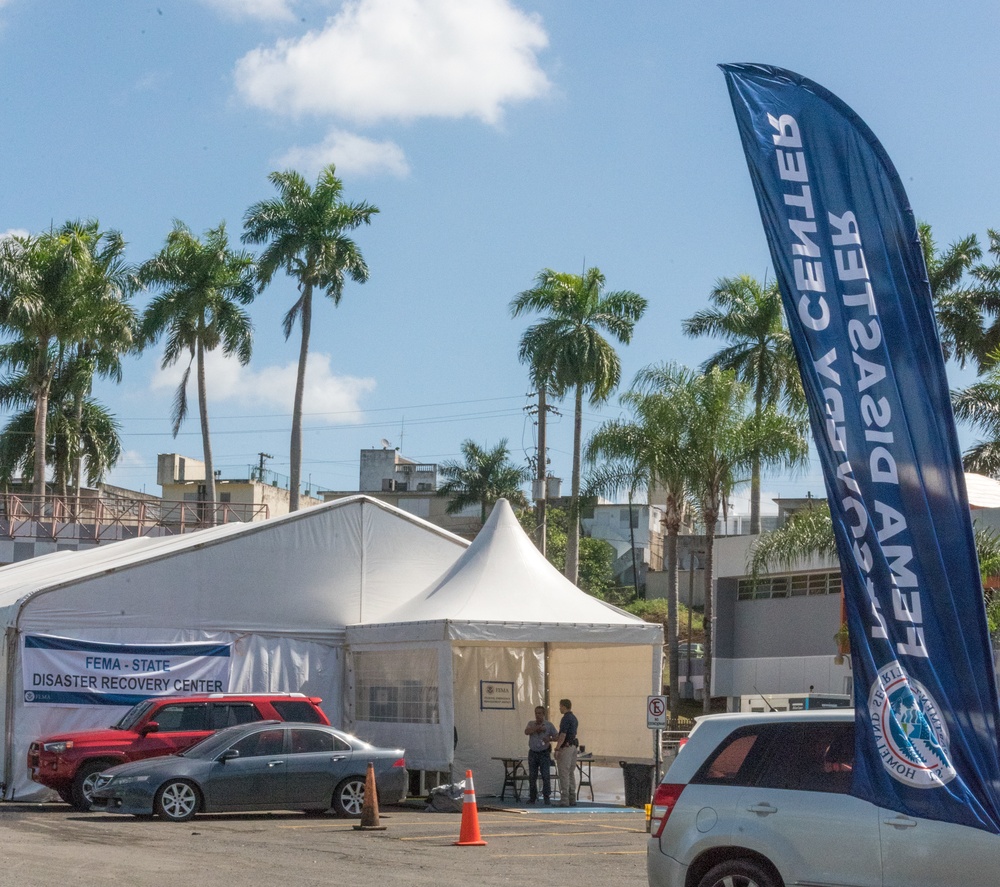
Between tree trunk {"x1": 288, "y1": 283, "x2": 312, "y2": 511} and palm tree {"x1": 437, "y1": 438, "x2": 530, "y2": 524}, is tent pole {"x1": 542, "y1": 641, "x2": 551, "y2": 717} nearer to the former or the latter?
tree trunk {"x1": 288, "y1": 283, "x2": 312, "y2": 511}

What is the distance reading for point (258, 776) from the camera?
17547 millimetres

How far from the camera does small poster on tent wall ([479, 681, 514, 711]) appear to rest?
80.3ft

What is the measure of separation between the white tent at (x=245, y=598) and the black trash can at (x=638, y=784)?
5.10 metres

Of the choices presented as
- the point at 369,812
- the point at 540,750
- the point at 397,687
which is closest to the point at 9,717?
the point at 397,687

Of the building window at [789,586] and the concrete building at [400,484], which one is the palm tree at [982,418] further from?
the concrete building at [400,484]

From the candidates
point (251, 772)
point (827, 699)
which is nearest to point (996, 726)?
point (251, 772)

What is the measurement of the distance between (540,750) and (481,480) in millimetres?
53915

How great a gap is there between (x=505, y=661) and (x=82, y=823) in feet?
30.2

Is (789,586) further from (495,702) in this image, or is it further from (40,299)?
(40,299)

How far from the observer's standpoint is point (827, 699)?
26000 mm

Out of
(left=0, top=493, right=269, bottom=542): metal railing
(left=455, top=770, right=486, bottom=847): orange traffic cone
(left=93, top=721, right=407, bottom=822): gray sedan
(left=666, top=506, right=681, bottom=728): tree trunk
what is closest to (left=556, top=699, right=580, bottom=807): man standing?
(left=93, top=721, right=407, bottom=822): gray sedan

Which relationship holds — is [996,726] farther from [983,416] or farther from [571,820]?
[983,416]

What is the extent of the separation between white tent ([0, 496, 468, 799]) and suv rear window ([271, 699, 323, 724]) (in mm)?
2863

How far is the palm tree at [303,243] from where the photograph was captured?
4853 centimetres
